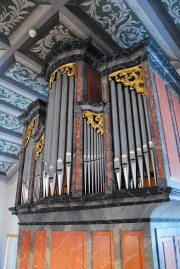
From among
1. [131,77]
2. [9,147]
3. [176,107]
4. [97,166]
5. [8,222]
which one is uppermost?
[9,147]

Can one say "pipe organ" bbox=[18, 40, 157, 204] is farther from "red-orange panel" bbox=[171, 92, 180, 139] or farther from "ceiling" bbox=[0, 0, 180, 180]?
"red-orange panel" bbox=[171, 92, 180, 139]

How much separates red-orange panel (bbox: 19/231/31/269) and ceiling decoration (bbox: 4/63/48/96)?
279cm

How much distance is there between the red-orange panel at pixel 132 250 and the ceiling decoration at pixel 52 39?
3.03 m

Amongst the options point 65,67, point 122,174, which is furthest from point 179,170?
point 65,67

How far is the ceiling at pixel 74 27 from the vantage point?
11.2 ft

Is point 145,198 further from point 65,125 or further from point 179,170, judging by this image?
point 65,125

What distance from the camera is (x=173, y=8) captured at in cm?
341

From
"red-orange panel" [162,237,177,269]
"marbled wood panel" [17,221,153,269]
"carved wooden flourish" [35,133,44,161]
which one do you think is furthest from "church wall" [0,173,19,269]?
"red-orange panel" [162,237,177,269]

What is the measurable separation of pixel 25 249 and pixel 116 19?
3577mm

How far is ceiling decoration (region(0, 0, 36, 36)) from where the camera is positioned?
134 inches

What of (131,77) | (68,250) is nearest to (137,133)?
(131,77)

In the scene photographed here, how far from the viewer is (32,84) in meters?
4.94

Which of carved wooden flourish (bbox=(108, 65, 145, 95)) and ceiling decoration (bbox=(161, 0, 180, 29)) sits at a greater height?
ceiling decoration (bbox=(161, 0, 180, 29))

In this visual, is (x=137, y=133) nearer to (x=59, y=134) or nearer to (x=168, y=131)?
(x=168, y=131)
